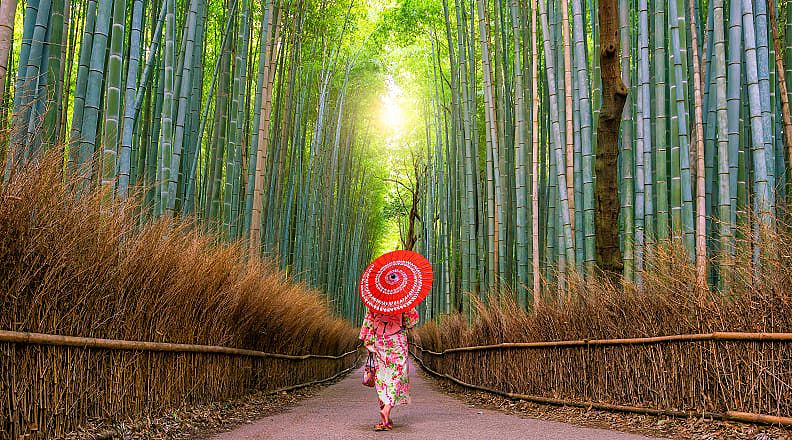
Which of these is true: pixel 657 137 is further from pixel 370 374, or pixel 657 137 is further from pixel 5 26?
pixel 5 26

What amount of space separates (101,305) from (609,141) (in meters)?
3.62

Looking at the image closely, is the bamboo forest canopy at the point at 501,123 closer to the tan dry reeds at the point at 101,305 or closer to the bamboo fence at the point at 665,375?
the tan dry reeds at the point at 101,305

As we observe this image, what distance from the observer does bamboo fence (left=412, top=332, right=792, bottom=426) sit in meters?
3.20

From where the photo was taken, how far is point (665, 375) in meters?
3.92

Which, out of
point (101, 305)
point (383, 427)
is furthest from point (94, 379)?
point (383, 427)

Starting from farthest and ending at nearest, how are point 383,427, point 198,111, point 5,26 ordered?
point 198,111
point 383,427
point 5,26

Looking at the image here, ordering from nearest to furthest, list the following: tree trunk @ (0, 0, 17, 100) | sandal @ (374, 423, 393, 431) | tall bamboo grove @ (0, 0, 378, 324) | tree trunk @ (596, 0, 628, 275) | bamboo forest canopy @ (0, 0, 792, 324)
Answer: tree trunk @ (0, 0, 17, 100), tall bamboo grove @ (0, 0, 378, 324), bamboo forest canopy @ (0, 0, 792, 324), sandal @ (374, 423, 393, 431), tree trunk @ (596, 0, 628, 275)

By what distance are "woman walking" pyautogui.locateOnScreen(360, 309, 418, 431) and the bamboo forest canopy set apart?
1.42 metres

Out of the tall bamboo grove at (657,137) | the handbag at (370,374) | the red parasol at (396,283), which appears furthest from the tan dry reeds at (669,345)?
the handbag at (370,374)

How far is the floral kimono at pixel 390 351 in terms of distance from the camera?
4.50 metres

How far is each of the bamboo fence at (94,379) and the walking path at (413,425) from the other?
41cm

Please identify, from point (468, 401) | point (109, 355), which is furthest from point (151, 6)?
point (468, 401)

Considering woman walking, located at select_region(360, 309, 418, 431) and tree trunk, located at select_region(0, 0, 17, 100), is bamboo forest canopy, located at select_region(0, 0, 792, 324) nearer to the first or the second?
tree trunk, located at select_region(0, 0, 17, 100)

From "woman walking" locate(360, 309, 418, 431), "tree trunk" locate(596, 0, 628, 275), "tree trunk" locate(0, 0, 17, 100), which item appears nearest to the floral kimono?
"woman walking" locate(360, 309, 418, 431)
